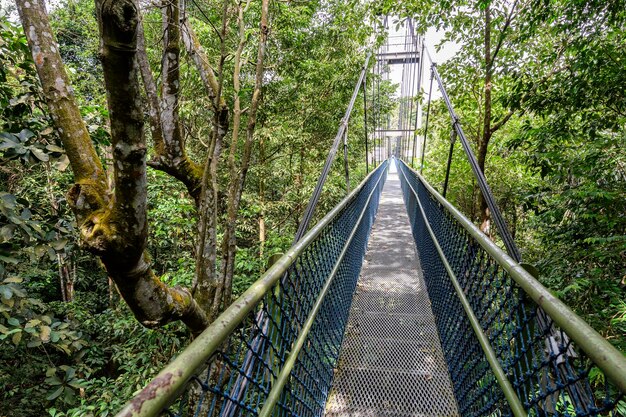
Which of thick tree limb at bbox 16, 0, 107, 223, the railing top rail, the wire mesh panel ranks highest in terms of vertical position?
thick tree limb at bbox 16, 0, 107, 223

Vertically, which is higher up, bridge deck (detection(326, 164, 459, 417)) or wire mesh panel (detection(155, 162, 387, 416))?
wire mesh panel (detection(155, 162, 387, 416))

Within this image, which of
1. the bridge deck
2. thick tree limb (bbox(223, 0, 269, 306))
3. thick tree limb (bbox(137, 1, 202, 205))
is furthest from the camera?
thick tree limb (bbox(223, 0, 269, 306))

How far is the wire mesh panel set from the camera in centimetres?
85

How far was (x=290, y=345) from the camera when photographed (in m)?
1.34

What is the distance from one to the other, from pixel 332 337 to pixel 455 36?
510cm

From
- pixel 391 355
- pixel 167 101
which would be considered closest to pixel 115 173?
pixel 167 101

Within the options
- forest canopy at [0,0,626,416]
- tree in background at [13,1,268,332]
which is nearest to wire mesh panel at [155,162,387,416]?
forest canopy at [0,0,626,416]

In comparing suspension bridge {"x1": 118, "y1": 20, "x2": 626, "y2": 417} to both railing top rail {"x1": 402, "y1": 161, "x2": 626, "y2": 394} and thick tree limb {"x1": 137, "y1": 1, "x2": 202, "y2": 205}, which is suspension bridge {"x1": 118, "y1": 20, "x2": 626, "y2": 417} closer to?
railing top rail {"x1": 402, "y1": 161, "x2": 626, "y2": 394}

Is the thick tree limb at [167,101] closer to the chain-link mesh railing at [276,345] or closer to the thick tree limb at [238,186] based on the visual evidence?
the thick tree limb at [238,186]

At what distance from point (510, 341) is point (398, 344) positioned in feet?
3.62

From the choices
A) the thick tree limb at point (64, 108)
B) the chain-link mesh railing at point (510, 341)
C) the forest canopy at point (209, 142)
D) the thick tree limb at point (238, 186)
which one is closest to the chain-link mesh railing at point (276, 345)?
the forest canopy at point (209, 142)

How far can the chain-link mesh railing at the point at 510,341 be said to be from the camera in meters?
0.72

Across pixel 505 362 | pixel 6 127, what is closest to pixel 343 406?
pixel 505 362

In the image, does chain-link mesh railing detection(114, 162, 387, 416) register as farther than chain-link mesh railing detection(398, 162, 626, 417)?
No
